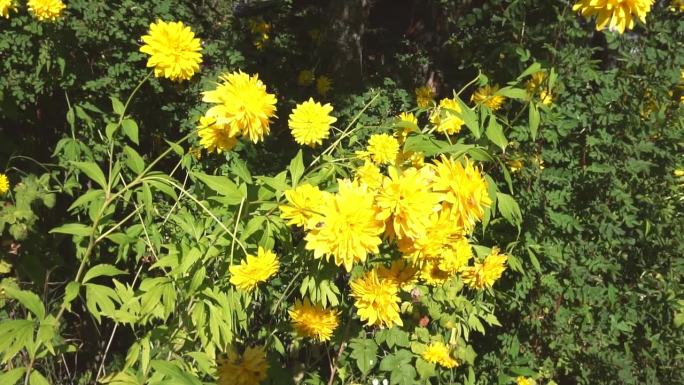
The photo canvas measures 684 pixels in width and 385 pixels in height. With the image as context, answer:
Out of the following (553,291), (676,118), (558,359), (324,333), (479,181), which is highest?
(479,181)

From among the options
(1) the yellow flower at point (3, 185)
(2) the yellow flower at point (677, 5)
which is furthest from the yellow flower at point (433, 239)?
(1) the yellow flower at point (3, 185)

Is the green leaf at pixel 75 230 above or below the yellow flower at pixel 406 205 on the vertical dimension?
below

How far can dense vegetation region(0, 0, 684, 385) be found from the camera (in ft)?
5.74

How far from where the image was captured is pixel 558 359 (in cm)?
295

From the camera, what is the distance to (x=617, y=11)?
148 centimetres

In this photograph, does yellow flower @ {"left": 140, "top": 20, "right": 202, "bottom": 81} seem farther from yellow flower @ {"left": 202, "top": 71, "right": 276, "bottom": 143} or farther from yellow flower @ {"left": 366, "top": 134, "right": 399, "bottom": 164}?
yellow flower @ {"left": 366, "top": 134, "right": 399, "bottom": 164}

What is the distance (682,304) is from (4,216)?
3220 millimetres

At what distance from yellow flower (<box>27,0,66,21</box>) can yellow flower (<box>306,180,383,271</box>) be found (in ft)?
7.37

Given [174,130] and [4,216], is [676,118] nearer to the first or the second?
[174,130]

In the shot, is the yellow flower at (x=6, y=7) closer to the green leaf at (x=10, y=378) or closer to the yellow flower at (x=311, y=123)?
the yellow flower at (x=311, y=123)

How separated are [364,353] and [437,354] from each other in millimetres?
327

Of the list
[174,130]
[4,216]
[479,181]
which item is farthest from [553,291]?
[4,216]

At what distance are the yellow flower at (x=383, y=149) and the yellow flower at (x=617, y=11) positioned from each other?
832mm

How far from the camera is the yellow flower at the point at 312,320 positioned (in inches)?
72.2
